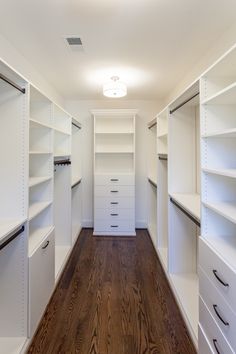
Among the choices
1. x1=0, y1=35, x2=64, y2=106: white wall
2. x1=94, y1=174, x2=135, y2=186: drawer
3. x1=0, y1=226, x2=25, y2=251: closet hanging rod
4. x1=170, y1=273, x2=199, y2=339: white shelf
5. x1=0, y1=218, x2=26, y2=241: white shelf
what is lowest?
x1=170, y1=273, x2=199, y2=339: white shelf

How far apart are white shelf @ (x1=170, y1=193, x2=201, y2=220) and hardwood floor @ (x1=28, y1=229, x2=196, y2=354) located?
949 millimetres

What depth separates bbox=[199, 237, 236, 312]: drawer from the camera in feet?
4.07

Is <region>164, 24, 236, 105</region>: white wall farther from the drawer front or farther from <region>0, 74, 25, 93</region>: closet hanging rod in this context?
the drawer front

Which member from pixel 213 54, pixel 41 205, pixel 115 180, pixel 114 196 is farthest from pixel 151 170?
pixel 41 205

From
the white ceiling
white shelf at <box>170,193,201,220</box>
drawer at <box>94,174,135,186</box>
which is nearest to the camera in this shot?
the white ceiling

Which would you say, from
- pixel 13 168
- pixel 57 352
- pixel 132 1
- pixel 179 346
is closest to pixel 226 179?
pixel 179 346

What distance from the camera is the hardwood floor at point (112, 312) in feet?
6.19

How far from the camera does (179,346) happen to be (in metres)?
1.88

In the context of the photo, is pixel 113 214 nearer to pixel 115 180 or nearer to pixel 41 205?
pixel 115 180

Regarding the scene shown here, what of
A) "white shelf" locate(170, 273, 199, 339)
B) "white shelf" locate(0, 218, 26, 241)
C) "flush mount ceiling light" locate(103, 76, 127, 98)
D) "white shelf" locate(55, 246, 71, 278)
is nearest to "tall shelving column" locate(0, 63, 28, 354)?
"white shelf" locate(0, 218, 26, 241)

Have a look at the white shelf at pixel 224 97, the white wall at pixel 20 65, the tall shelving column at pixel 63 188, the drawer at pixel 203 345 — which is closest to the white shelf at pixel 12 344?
the drawer at pixel 203 345

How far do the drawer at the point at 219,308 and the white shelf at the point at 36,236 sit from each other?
4.09ft

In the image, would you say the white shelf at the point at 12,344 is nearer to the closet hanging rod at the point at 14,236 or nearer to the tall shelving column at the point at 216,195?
the closet hanging rod at the point at 14,236

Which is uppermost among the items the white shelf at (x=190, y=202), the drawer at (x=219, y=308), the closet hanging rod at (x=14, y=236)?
the white shelf at (x=190, y=202)
